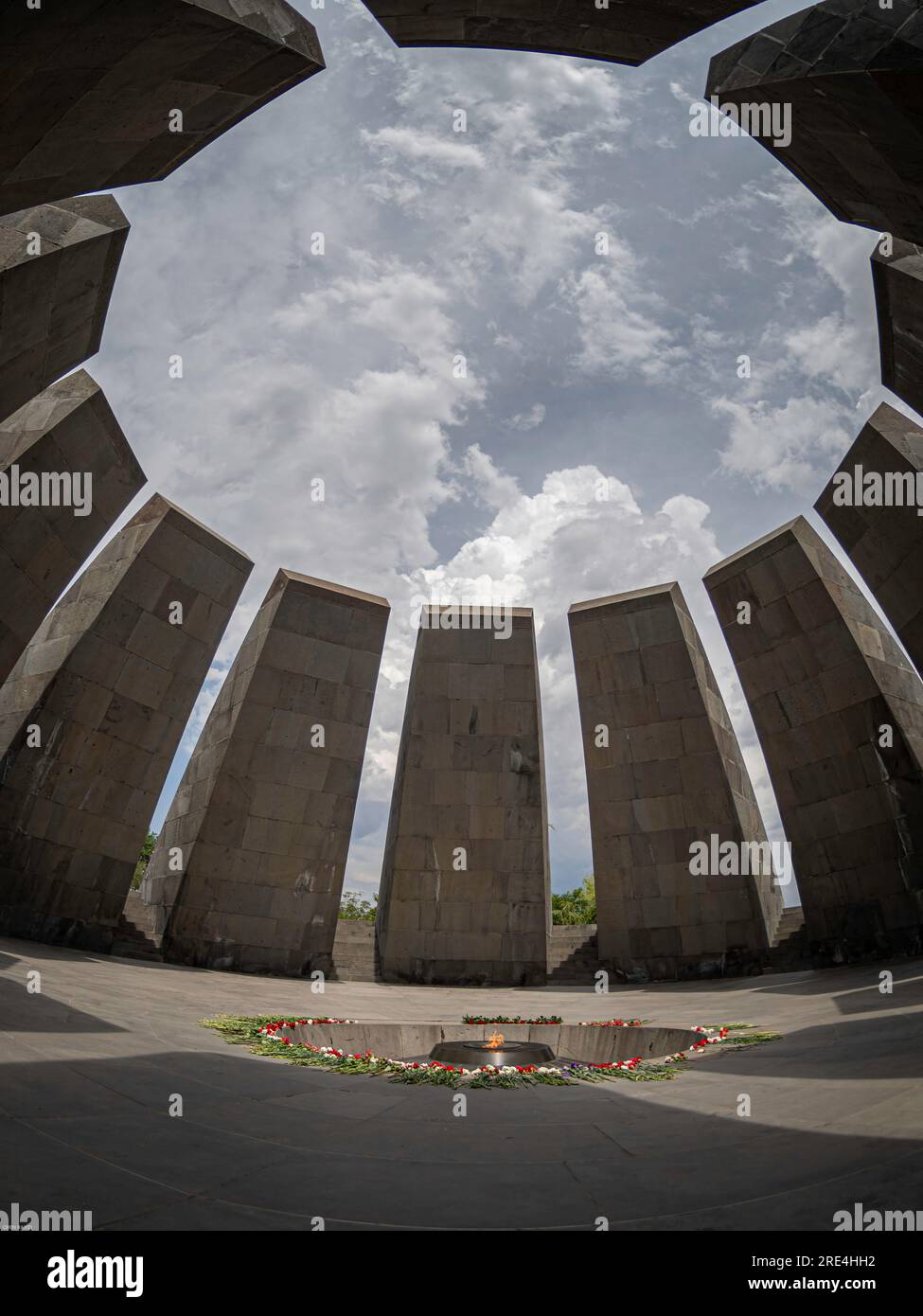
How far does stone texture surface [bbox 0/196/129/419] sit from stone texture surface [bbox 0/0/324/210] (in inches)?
87.3

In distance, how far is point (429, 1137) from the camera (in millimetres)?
5176

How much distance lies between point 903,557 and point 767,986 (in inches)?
341

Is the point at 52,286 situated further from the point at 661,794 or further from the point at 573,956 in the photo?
the point at 573,956

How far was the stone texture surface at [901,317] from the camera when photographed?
9.58 m

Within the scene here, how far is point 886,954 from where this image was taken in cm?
1551

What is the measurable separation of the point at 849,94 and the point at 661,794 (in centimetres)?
1588

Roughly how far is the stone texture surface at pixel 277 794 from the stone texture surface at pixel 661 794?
6.33 m

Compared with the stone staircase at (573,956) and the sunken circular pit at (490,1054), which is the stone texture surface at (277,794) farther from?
the sunken circular pit at (490,1054)

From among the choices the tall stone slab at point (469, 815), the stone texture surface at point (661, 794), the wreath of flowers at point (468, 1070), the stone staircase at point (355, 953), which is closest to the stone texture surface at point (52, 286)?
the wreath of flowers at point (468, 1070)

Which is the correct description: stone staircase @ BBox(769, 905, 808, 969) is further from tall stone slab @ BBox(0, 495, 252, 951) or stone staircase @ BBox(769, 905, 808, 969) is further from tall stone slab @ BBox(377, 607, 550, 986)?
tall stone slab @ BBox(0, 495, 252, 951)
